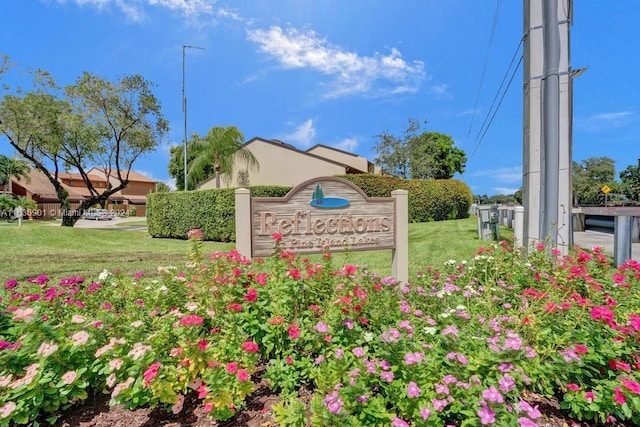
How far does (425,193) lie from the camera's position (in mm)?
19656

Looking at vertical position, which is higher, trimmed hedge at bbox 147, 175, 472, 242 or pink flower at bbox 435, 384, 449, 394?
trimmed hedge at bbox 147, 175, 472, 242

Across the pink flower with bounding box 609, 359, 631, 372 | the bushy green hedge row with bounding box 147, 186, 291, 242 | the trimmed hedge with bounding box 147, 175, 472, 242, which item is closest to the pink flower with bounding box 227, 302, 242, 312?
the pink flower with bounding box 609, 359, 631, 372

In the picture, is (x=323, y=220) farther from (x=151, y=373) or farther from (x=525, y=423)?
(x=525, y=423)

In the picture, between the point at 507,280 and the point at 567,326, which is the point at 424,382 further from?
the point at 507,280

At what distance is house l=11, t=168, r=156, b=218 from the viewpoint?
119 feet

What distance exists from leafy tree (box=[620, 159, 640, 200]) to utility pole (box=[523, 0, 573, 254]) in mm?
61684

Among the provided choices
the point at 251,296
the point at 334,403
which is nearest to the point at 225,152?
the point at 251,296

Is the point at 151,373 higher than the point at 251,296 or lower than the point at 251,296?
lower

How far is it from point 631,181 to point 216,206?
70.0m

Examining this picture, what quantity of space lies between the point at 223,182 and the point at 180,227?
8514 millimetres

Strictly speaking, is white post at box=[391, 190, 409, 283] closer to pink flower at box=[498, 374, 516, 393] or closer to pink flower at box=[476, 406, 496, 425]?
pink flower at box=[498, 374, 516, 393]

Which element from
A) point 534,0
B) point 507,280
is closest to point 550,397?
point 507,280

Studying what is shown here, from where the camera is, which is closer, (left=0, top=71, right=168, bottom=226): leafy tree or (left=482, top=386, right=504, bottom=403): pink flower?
(left=482, top=386, right=504, bottom=403): pink flower

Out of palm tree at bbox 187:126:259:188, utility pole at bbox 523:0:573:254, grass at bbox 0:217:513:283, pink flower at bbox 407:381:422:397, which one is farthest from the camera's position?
palm tree at bbox 187:126:259:188
